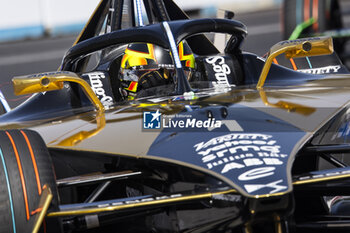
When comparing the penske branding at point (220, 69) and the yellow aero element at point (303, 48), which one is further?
the penske branding at point (220, 69)

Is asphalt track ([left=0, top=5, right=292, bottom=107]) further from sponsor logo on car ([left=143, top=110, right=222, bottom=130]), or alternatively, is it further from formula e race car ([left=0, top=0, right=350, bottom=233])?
sponsor logo on car ([left=143, top=110, right=222, bottom=130])

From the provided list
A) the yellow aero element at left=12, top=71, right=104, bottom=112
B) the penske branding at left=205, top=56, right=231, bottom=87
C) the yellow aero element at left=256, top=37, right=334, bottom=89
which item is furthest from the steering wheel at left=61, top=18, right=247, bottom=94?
the yellow aero element at left=12, top=71, right=104, bottom=112

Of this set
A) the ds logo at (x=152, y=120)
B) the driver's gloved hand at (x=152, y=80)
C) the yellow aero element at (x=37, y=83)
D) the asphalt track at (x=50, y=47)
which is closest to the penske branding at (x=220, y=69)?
the driver's gloved hand at (x=152, y=80)

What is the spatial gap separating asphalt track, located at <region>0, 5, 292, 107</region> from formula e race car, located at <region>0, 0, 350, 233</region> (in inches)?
181

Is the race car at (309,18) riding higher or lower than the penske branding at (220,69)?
lower

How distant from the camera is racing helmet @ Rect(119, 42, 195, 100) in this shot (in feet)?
15.0

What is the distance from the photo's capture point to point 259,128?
128 inches

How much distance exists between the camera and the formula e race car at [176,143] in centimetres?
293

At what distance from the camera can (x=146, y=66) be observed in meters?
4.66

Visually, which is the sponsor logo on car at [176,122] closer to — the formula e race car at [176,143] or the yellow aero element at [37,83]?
the formula e race car at [176,143]

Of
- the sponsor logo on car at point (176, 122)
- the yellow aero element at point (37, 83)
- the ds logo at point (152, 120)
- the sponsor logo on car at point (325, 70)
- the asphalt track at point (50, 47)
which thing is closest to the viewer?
the sponsor logo on car at point (176, 122)

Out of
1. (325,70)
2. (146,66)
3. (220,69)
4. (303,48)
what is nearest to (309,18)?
(325,70)

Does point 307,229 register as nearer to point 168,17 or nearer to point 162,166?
point 162,166

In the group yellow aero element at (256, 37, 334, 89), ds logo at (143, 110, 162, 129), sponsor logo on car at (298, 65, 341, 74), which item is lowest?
sponsor logo on car at (298, 65, 341, 74)
